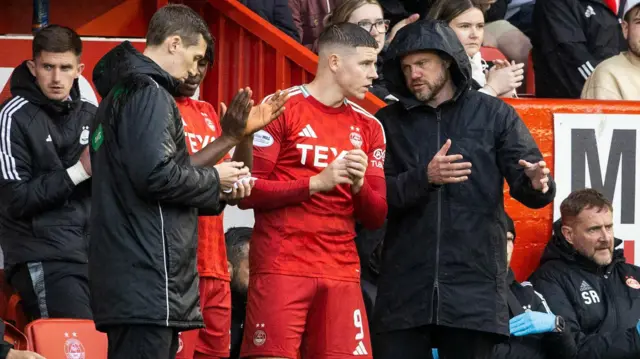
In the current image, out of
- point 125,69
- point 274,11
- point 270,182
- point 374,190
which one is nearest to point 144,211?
point 125,69

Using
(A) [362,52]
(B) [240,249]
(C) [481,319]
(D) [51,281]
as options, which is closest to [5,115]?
(D) [51,281]

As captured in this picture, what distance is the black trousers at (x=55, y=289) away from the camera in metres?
7.35

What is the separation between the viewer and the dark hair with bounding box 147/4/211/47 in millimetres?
5988

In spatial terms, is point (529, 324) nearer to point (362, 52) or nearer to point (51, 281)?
point (362, 52)

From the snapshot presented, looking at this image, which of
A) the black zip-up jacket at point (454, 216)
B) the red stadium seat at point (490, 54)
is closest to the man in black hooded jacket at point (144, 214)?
the black zip-up jacket at point (454, 216)

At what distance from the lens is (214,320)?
680cm

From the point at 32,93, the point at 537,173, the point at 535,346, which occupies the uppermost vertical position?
the point at 32,93

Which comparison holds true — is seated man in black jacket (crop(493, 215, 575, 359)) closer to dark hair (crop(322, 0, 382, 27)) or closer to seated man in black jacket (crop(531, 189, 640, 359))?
seated man in black jacket (crop(531, 189, 640, 359))

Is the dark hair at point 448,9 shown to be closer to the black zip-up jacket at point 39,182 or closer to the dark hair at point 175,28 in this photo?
the black zip-up jacket at point 39,182

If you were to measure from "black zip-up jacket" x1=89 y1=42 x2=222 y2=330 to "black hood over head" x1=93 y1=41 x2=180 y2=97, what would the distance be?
0.15 feet

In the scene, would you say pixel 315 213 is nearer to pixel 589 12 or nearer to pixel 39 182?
pixel 39 182

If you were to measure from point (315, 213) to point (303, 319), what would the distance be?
51 centimetres

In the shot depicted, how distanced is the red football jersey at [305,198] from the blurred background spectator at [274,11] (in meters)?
3.10

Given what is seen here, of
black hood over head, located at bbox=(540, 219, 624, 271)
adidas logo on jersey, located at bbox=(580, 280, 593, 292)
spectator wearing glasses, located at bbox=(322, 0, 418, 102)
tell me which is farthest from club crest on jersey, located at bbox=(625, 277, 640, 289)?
spectator wearing glasses, located at bbox=(322, 0, 418, 102)
